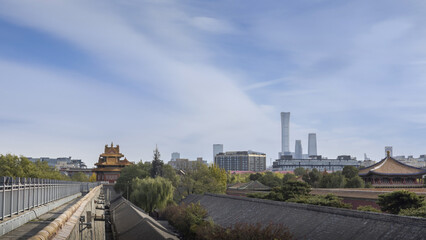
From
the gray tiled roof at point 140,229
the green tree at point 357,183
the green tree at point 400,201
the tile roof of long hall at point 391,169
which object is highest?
the tile roof of long hall at point 391,169

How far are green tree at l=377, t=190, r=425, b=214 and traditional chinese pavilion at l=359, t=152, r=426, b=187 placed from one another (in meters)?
41.6

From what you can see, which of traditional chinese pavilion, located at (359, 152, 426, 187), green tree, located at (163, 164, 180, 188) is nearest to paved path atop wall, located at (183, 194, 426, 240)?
traditional chinese pavilion, located at (359, 152, 426, 187)

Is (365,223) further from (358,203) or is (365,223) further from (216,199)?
(216,199)

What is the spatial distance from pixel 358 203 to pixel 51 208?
3458cm

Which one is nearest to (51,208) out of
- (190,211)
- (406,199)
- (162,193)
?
(190,211)

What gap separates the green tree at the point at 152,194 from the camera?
68938 mm

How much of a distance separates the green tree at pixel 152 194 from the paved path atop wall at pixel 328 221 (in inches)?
1044

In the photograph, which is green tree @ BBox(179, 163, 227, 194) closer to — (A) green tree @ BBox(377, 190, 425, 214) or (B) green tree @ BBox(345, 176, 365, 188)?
(B) green tree @ BBox(345, 176, 365, 188)

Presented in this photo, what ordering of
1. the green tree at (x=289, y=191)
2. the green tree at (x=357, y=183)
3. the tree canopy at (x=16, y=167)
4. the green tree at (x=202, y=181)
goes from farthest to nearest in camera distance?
1. the green tree at (x=202, y=181)
2. the green tree at (x=357, y=183)
3. the tree canopy at (x=16, y=167)
4. the green tree at (x=289, y=191)

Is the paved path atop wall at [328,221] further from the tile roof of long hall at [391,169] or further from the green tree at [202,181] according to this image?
the green tree at [202,181]

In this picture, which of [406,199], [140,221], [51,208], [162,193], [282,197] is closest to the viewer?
[51,208]

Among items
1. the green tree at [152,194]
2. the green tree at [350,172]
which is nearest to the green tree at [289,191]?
the green tree at [152,194]

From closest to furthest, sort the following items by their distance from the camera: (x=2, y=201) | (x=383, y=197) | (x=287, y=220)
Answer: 1. (x=2, y=201)
2. (x=287, y=220)
3. (x=383, y=197)

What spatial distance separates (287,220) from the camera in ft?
105
